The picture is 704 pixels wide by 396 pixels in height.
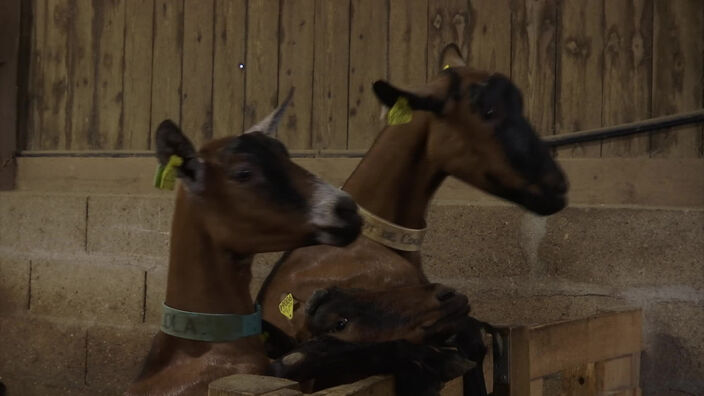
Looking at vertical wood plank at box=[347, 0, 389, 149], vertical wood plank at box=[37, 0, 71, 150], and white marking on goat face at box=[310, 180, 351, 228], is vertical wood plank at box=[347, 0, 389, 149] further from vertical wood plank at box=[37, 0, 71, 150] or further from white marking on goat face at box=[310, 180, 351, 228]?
white marking on goat face at box=[310, 180, 351, 228]

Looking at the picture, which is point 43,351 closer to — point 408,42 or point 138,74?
point 138,74

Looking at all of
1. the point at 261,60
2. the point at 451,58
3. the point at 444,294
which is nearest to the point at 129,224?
the point at 261,60

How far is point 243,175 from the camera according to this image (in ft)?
6.16

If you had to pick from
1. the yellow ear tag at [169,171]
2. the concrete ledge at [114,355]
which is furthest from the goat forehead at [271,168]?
the concrete ledge at [114,355]

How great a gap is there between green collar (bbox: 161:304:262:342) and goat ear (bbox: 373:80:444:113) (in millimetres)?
819

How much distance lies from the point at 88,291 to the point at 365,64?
1.96 meters

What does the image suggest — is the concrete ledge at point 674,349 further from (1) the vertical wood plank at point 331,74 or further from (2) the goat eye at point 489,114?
(1) the vertical wood plank at point 331,74

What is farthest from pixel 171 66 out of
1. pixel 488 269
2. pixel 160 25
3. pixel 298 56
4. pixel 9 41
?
pixel 488 269

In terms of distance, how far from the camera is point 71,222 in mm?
4398

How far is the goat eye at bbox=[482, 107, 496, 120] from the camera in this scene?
2.34 metres

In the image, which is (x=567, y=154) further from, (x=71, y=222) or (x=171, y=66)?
(x=71, y=222)

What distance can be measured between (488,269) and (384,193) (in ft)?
4.23

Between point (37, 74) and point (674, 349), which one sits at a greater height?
point (37, 74)

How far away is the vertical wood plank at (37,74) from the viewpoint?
4.74 m
